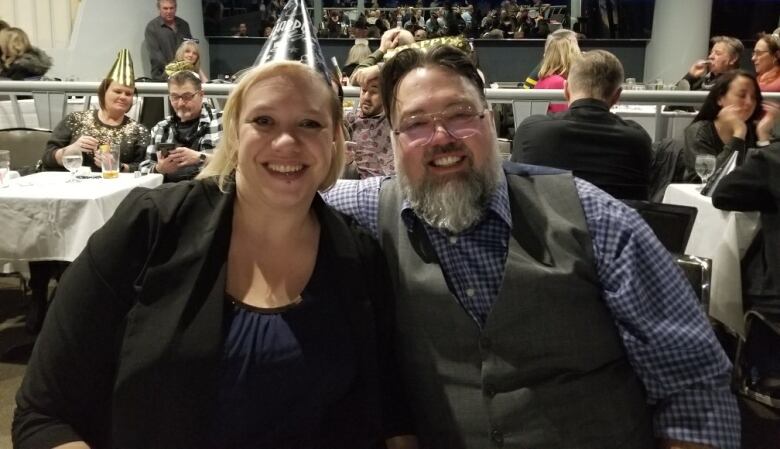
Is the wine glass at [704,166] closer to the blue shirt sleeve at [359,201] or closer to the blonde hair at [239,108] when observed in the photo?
the blue shirt sleeve at [359,201]

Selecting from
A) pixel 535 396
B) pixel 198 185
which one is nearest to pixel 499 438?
pixel 535 396

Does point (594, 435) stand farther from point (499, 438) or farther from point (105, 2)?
point (105, 2)

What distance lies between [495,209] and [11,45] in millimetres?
6169

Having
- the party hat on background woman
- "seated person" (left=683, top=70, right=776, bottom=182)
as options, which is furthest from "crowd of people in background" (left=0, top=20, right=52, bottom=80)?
"seated person" (left=683, top=70, right=776, bottom=182)

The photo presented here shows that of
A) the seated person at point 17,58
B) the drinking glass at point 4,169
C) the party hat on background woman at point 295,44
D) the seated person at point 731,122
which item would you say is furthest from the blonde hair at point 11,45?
the seated person at point 731,122

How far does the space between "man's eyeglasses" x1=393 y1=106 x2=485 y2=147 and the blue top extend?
397 mm

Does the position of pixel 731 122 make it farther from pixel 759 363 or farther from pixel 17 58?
pixel 17 58

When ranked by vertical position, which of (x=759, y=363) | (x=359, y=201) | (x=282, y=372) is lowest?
(x=759, y=363)

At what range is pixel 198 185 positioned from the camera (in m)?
1.37

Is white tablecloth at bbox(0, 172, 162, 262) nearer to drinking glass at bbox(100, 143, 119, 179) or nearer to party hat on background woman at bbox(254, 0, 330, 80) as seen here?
drinking glass at bbox(100, 143, 119, 179)

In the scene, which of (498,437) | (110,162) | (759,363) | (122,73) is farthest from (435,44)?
(122,73)

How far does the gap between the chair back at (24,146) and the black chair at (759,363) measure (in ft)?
12.7

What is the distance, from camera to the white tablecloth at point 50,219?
9.55ft

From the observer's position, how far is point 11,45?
6145mm
